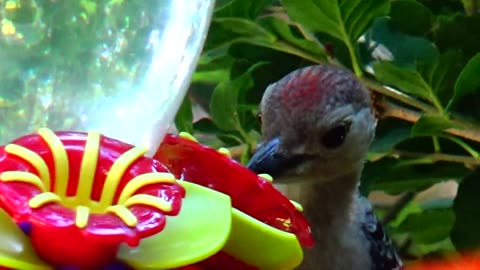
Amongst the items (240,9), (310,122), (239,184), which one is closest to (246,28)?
(240,9)

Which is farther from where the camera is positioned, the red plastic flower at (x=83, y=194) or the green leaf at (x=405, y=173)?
the green leaf at (x=405, y=173)

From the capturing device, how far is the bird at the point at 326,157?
757mm

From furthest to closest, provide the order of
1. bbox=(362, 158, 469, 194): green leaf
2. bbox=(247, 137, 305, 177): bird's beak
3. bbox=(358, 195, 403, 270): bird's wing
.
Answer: bbox=(362, 158, 469, 194): green leaf
bbox=(358, 195, 403, 270): bird's wing
bbox=(247, 137, 305, 177): bird's beak

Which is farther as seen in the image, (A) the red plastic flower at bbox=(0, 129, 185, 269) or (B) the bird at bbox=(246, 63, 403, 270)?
(B) the bird at bbox=(246, 63, 403, 270)

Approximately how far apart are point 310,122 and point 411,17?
146mm

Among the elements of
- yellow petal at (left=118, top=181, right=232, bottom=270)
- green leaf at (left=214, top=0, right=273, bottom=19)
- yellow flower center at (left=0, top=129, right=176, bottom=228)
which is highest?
yellow flower center at (left=0, top=129, right=176, bottom=228)

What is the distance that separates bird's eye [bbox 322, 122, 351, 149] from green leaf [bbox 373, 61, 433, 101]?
0.06m

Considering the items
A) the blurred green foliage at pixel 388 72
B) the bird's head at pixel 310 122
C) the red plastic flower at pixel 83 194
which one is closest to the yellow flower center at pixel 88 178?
the red plastic flower at pixel 83 194

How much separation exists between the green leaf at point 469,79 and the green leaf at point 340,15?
0.36 ft

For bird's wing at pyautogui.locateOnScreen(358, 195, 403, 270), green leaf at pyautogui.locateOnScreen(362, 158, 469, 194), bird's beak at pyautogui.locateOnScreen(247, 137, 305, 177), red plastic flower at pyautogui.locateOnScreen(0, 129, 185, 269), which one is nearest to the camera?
red plastic flower at pyautogui.locateOnScreen(0, 129, 185, 269)

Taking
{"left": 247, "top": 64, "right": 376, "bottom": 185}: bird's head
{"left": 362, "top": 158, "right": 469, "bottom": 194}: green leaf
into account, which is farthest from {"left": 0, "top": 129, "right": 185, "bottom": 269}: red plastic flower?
{"left": 362, "top": 158, "right": 469, "bottom": 194}: green leaf

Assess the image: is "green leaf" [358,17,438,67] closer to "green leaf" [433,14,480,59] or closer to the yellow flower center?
"green leaf" [433,14,480,59]

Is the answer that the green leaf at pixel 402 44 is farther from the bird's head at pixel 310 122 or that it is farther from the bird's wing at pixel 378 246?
the bird's wing at pixel 378 246

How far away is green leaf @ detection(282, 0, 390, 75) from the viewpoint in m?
0.81
